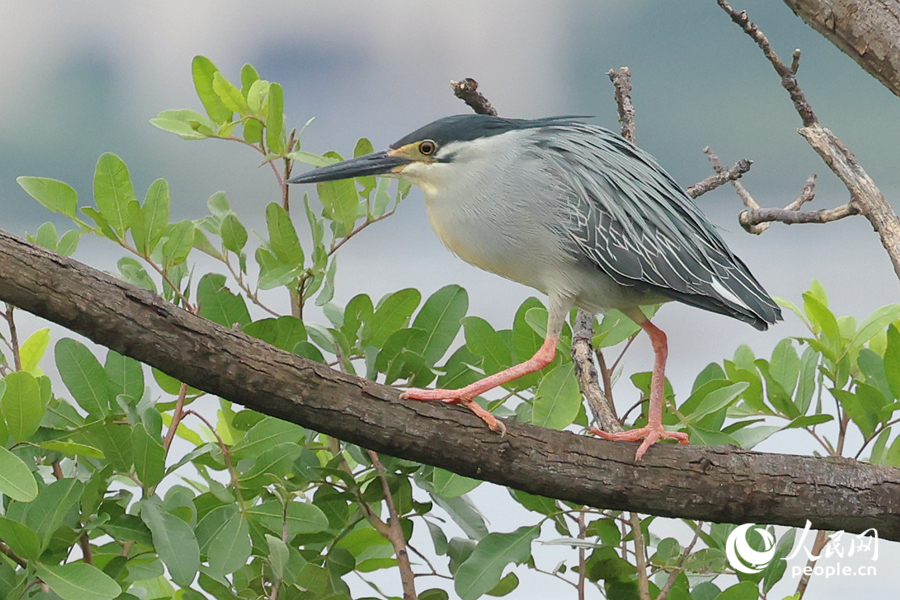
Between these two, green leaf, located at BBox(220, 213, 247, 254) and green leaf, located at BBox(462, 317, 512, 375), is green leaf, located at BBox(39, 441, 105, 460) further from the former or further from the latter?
green leaf, located at BBox(462, 317, 512, 375)

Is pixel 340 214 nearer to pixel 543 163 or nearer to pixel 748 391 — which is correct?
pixel 543 163

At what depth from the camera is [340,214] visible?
1.09 metres

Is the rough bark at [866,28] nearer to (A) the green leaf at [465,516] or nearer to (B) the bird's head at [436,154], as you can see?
(B) the bird's head at [436,154]

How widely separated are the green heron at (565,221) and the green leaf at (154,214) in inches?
5.3

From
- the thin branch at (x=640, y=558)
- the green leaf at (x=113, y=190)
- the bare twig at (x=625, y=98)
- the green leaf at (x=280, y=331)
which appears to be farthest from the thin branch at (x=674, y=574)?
the green leaf at (x=113, y=190)

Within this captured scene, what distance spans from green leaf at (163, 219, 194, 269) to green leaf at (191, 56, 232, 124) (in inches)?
6.5

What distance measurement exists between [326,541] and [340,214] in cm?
36

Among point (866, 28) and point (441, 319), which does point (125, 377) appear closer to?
point (441, 319)

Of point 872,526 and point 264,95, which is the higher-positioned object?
point 264,95

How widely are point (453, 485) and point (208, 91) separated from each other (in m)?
0.54

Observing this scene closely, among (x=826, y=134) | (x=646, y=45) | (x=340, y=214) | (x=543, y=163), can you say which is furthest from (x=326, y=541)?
(x=646, y=45)

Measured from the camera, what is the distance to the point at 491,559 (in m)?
0.97

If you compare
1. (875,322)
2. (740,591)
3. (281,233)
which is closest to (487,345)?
(281,233)

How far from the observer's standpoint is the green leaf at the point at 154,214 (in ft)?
3.30
